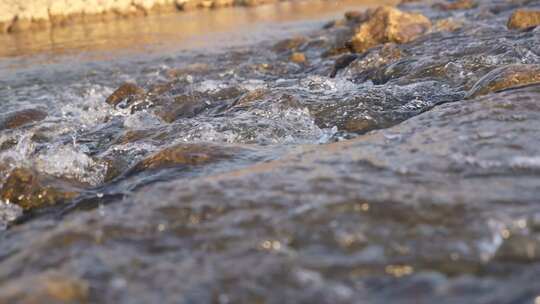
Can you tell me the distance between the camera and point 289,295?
1594 mm

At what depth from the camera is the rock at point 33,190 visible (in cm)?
281

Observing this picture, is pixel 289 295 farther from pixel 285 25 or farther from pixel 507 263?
pixel 285 25

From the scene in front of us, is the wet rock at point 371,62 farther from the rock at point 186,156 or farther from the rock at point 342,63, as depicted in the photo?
the rock at point 186,156

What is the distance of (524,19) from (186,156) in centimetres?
672

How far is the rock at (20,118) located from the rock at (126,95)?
80 cm

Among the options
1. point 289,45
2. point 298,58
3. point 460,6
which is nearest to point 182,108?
point 298,58

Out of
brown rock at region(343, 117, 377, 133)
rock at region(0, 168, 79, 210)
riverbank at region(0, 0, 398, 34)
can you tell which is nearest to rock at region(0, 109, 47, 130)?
rock at region(0, 168, 79, 210)

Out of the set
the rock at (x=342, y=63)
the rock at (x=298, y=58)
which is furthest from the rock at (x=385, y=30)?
the rock at (x=342, y=63)

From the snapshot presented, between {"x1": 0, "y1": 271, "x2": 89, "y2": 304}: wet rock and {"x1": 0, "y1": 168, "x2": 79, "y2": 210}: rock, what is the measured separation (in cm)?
112

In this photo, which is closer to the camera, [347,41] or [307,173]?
[307,173]

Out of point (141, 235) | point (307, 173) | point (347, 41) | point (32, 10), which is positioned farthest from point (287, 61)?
point (32, 10)

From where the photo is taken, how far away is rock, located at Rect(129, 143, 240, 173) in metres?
3.04

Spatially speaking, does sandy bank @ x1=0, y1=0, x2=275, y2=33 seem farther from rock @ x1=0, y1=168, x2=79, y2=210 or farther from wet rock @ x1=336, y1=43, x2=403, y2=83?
rock @ x1=0, y1=168, x2=79, y2=210

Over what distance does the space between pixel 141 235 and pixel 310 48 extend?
8.82 metres
